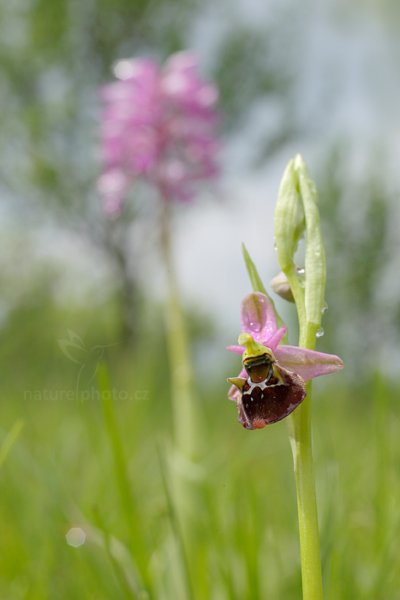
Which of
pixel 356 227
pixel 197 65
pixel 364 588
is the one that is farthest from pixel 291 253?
pixel 356 227

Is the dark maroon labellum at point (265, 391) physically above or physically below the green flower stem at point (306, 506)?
above

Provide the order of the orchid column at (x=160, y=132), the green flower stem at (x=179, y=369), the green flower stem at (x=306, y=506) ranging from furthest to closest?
the orchid column at (x=160, y=132) → the green flower stem at (x=179, y=369) → the green flower stem at (x=306, y=506)

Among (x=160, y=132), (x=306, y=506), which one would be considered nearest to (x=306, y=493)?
(x=306, y=506)

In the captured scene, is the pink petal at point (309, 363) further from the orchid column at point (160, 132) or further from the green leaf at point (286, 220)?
the orchid column at point (160, 132)

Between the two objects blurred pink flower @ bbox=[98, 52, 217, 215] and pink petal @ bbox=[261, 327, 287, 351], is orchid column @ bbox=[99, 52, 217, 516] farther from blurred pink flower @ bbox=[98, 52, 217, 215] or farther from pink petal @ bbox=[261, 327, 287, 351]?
pink petal @ bbox=[261, 327, 287, 351]

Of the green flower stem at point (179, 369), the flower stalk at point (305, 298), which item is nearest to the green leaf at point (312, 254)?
the flower stalk at point (305, 298)
